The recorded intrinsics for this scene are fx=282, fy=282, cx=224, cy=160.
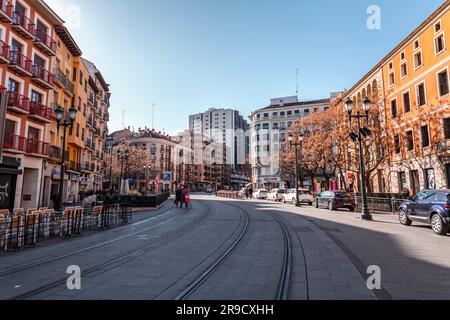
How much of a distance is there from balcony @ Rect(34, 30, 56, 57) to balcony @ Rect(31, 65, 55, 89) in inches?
73.9

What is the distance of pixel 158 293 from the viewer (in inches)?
174

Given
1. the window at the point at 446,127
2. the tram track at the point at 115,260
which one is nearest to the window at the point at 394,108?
the window at the point at 446,127

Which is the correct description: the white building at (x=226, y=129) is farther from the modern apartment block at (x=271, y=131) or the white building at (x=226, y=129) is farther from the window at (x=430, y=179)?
the window at (x=430, y=179)

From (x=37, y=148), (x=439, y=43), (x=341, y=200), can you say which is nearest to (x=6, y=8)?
(x=37, y=148)

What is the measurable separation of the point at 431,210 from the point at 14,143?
84.9 feet

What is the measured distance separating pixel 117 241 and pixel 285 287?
262 inches

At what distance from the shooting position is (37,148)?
23.5 m

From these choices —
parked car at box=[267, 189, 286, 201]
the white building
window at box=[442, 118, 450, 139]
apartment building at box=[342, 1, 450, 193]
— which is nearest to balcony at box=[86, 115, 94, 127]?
parked car at box=[267, 189, 286, 201]

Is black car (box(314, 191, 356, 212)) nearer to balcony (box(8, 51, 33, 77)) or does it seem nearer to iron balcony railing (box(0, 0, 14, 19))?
balcony (box(8, 51, 33, 77))

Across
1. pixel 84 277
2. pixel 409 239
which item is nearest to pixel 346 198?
pixel 409 239

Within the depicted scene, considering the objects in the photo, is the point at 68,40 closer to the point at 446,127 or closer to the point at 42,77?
the point at 42,77

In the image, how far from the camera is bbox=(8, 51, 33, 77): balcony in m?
20.7
